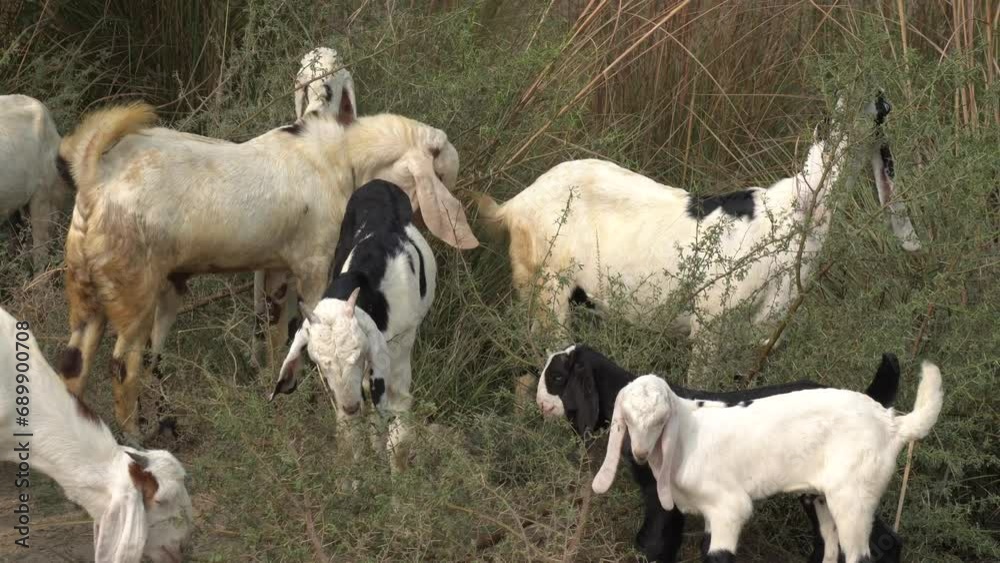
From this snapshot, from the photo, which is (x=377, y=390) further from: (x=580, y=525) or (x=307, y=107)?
(x=307, y=107)

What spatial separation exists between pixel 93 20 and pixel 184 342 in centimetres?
254

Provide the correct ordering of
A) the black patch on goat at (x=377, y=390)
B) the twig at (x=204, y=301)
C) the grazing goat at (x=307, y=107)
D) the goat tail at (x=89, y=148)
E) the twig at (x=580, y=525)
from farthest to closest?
the twig at (x=204, y=301), the grazing goat at (x=307, y=107), the goat tail at (x=89, y=148), the black patch on goat at (x=377, y=390), the twig at (x=580, y=525)

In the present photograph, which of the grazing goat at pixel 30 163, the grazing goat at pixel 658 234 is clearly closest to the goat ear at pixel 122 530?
the grazing goat at pixel 658 234

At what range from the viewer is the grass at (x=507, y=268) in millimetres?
5199

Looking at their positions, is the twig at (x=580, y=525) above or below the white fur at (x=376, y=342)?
below

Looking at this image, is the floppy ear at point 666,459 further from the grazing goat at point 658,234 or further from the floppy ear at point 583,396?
the grazing goat at point 658,234

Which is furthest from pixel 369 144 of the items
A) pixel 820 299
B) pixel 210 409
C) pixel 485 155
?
pixel 820 299

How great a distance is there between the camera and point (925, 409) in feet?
15.9

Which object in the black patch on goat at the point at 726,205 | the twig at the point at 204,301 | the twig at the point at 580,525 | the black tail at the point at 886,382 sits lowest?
the twig at the point at 204,301

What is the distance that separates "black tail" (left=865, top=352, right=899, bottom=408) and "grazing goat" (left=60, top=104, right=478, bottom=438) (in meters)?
2.22

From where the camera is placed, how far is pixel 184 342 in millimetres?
7156

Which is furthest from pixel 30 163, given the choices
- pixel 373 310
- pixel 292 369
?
pixel 292 369

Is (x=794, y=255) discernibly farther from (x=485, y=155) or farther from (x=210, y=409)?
(x=210, y=409)

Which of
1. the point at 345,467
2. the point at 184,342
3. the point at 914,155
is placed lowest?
the point at 184,342
